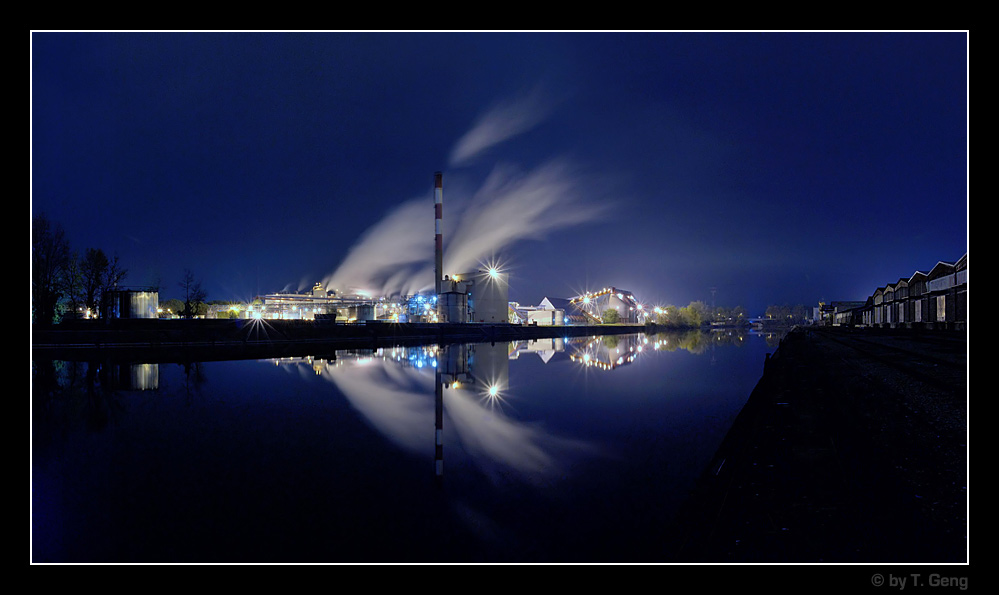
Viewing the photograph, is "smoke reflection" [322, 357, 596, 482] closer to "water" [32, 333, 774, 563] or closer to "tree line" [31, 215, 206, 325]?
"water" [32, 333, 774, 563]

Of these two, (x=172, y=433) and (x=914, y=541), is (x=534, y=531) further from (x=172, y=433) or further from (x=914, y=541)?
(x=172, y=433)

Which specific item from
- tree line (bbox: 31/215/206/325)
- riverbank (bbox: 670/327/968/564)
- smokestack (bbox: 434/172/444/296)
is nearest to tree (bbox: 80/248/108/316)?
tree line (bbox: 31/215/206/325)

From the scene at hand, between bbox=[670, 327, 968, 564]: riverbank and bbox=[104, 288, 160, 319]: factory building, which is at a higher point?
bbox=[104, 288, 160, 319]: factory building

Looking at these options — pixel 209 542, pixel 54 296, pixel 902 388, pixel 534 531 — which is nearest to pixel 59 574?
pixel 209 542

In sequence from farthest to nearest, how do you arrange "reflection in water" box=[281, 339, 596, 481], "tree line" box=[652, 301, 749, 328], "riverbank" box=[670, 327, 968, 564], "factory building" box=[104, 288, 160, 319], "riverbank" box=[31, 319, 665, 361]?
"tree line" box=[652, 301, 749, 328]
"factory building" box=[104, 288, 160, 319]
"riverbank" box=[31, 319, 665, 361]
"reflection in water" box=[281, 339, 596, 481]
"riverbank" box=[670, 327, 968, 564]

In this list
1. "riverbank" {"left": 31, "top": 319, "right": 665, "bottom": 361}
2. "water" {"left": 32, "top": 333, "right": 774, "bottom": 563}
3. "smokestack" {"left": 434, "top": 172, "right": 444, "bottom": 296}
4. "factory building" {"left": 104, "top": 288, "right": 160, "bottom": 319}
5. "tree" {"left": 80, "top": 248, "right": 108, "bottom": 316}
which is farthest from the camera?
"smokestack" {"left": 434, "top": 172, "right": 444, "bottom": 296}

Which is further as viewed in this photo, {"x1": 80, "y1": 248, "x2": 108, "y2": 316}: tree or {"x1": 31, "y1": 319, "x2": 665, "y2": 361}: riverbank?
{"x1": 80, "y1": 248, "x2": 108, "y2": 316}: tree
